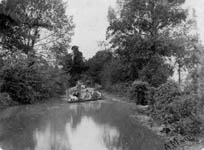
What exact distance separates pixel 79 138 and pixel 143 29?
11.2m

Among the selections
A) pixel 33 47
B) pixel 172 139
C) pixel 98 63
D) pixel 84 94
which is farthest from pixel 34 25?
pixel 172 139

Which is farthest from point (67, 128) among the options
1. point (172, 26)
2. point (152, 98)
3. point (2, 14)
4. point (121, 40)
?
point (172, 26)

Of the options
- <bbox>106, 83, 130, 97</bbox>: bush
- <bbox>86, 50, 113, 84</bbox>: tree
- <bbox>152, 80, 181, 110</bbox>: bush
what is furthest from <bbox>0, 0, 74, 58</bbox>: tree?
<bbox>152, 80, 181, 110</bbox>: bush

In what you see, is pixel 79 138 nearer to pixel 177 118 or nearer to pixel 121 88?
pixel 177 118

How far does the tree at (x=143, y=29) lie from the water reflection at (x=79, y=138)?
8919 mm

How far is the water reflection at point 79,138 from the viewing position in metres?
5.02

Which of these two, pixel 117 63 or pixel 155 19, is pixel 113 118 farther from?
pixel 155 19

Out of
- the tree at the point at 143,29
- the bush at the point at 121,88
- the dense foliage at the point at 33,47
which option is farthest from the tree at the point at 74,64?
the bush at the point at 121,88

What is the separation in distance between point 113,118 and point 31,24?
10.2 metres

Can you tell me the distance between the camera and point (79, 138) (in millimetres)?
5680

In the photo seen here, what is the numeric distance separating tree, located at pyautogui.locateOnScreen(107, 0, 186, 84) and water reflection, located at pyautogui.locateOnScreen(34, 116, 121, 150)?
8.92 meters

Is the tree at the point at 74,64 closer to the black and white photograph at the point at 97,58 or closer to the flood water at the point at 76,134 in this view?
the black and white photograph at the point at 97,58

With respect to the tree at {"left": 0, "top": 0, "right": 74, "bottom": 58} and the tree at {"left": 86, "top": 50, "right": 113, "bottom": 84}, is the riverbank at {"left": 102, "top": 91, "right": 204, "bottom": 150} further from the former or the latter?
the tree at {"left": 0, "top": 0, "right": 74, "bottom": 58}

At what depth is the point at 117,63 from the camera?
51.5ft
